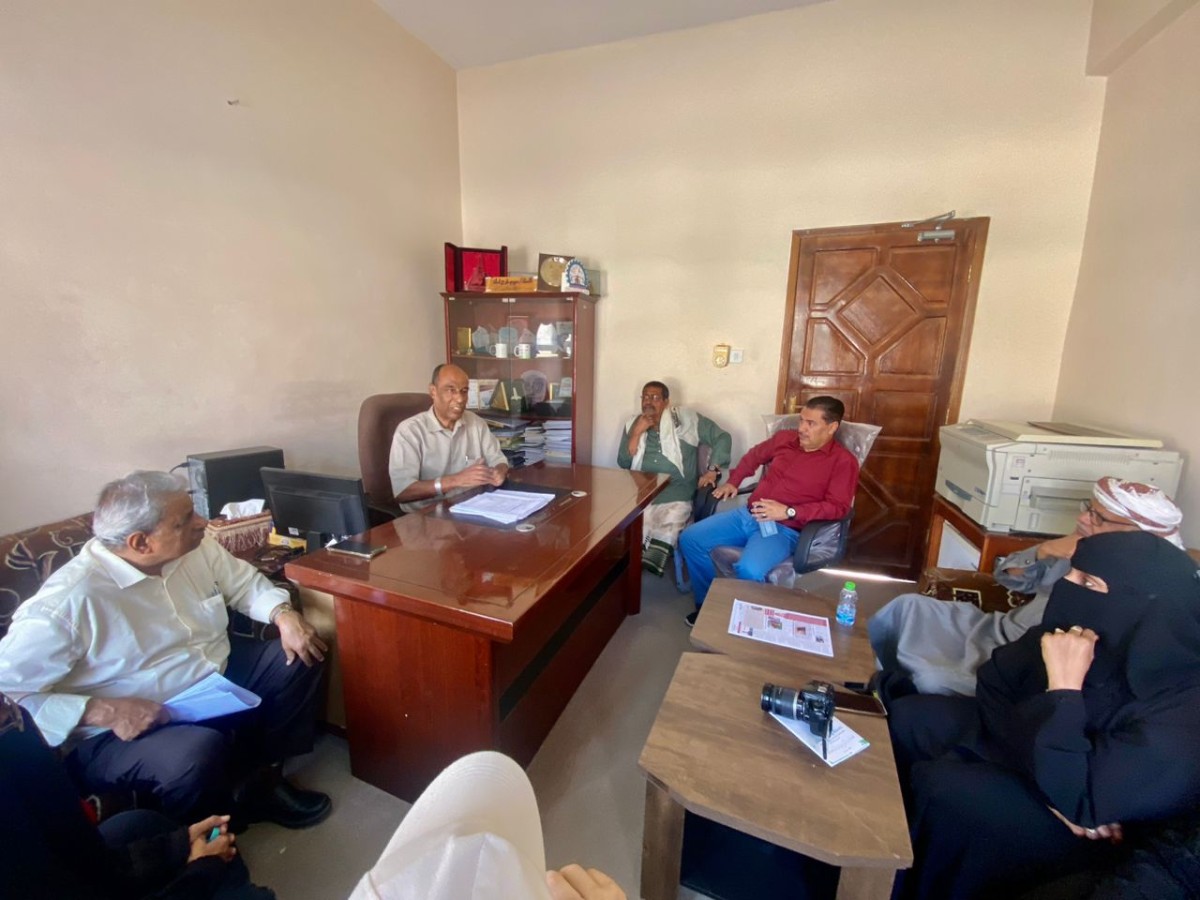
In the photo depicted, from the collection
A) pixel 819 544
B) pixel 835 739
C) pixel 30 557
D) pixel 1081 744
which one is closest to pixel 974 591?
pixel 819 544

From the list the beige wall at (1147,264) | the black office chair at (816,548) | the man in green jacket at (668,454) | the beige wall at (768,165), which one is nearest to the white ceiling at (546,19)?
the beige wall at (768,165)

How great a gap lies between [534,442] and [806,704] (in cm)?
259

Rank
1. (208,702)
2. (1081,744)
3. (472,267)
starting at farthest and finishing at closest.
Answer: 1. (472,267)
2. (208,702)
3. (1081,744)

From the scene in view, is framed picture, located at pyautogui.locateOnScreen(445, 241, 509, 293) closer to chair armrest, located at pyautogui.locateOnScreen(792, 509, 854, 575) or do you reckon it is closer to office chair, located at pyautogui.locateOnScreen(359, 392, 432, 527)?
office chair, located at pyautogui.locateOnScreen(359, 392, 432, 527)

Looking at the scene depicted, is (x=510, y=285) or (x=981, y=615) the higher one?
(x=510, y=285)

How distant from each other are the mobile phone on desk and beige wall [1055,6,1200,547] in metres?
2.81

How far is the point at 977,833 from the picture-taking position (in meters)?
1.04

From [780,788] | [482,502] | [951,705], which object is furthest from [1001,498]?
[482,502]

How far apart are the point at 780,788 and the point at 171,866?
1168 mm

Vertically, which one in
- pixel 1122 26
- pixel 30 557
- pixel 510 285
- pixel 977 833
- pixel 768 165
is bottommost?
pixel 977 833

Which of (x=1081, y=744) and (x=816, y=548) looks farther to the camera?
(x=816, y=548)

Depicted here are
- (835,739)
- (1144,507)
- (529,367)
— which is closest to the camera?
(835,739)

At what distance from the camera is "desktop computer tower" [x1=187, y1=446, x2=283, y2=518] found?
1.91 metres

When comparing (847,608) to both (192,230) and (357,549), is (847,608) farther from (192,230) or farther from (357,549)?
(192,230)
